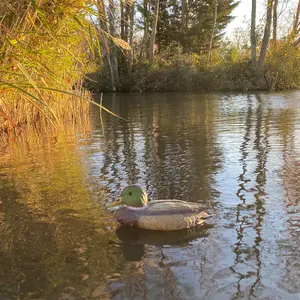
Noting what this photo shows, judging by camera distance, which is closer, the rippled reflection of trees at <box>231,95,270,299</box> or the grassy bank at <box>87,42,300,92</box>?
the rippled reflection of trees at <box>231,95,270,299</box>

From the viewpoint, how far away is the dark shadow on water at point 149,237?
3.34 m

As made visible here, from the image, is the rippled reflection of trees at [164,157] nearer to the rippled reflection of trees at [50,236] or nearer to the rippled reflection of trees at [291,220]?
the rippled reflection of trees at [50,236]

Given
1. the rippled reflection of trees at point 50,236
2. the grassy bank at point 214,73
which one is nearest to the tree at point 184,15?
the grassy bank at point 214,73

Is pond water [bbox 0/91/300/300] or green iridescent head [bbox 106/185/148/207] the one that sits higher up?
green iridescent head [bbox 106/185/148/207]

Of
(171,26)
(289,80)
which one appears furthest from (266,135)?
(171,26)

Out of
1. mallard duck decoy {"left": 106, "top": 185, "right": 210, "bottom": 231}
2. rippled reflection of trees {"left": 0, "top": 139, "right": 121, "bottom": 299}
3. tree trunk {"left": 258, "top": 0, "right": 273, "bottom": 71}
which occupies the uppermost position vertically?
tree trunk {"left": 258, "top": 0, "right": 273, "bottom": 71}

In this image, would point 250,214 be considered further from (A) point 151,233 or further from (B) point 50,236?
(B) point 50,236

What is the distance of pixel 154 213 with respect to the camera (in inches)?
143

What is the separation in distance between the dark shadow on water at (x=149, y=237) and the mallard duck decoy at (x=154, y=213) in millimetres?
45

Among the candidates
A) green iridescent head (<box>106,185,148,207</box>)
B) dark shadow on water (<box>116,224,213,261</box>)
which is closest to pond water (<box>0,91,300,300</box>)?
dark shadow on water (<box>116,224,213,261</box>)

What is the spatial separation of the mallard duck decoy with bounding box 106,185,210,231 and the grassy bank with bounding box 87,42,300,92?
1008 inches

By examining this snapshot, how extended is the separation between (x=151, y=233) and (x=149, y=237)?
75 mm

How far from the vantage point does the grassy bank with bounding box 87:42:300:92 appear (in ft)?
92.4

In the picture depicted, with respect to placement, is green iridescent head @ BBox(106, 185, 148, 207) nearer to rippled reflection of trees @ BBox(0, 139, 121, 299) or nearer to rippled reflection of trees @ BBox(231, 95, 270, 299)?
rippled reflection of trees @ BBox(0, 139, 121, 299)
